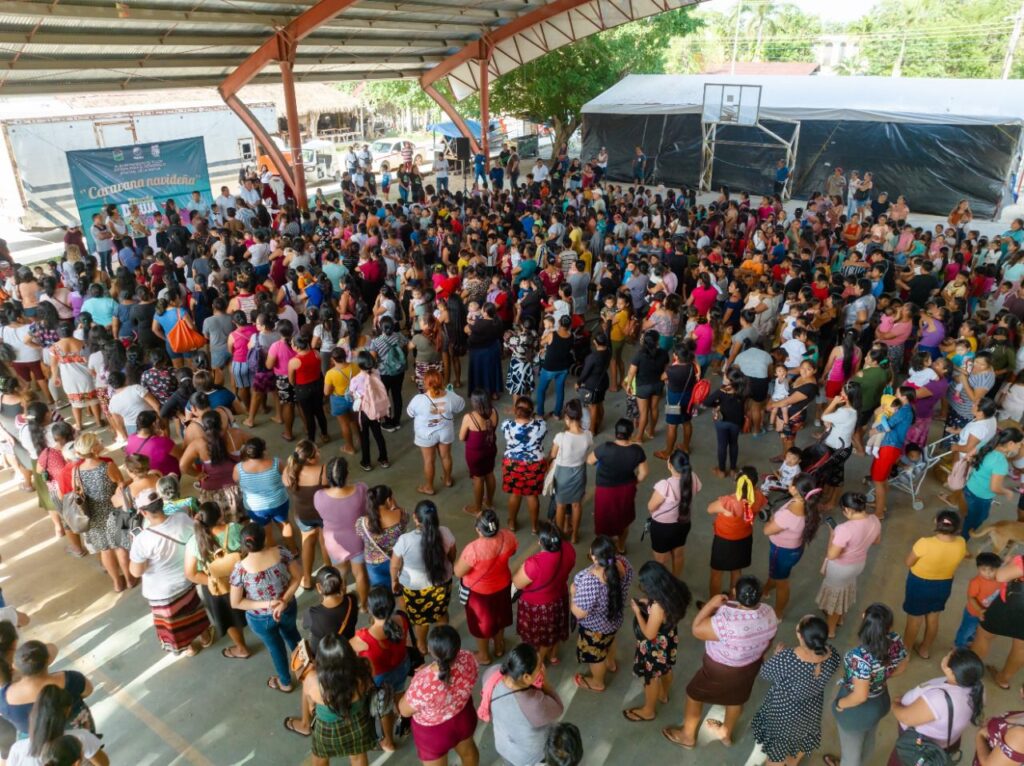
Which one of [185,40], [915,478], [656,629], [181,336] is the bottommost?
[915,478]

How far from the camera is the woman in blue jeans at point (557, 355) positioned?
6500mm

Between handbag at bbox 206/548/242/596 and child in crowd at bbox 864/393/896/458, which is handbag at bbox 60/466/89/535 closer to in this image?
handbag at bbox 206/548/242/596

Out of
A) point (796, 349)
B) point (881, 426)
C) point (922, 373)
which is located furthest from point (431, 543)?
point (922, 373)

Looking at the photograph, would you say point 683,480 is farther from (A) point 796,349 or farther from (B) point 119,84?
(B) point 119,84

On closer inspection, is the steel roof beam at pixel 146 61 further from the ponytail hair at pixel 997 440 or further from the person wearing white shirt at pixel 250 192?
the ponytail hair at pixel 997 440

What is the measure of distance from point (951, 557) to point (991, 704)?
990 mm

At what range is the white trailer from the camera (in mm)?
15469

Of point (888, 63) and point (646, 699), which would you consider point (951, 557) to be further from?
point (888, 63)

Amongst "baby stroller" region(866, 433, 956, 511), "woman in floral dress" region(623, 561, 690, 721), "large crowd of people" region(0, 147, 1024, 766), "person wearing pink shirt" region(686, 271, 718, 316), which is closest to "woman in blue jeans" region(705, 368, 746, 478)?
"large crowd of people" region(0, 147, 1024, 766)

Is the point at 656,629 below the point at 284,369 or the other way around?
below

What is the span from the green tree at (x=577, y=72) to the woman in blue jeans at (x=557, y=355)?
1689 cm

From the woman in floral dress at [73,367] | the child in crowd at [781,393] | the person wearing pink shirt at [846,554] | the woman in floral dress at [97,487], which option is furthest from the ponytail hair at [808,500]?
the woman in floral dress at [73,367]

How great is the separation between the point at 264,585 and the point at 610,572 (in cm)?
184

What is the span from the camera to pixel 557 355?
6.57 meters
